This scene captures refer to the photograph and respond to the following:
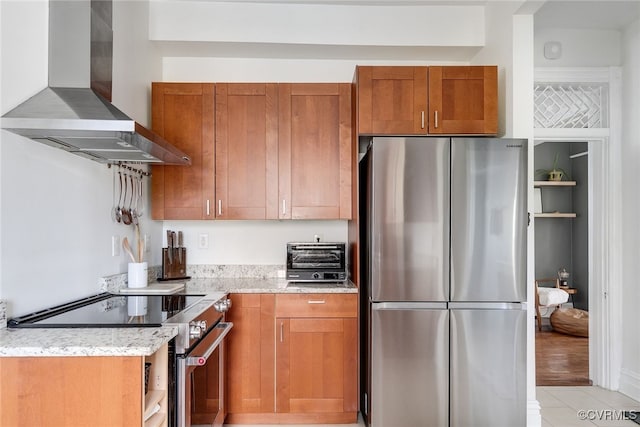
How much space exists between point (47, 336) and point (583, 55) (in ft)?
12.8

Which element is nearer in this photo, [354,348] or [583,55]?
[354,348]

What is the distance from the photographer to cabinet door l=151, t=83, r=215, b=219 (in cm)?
281

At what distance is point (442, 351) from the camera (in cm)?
229

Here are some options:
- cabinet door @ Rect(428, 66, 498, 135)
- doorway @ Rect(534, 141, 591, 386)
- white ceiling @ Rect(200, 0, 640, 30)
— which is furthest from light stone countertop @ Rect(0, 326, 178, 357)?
doorway @ Rect(534, 141, 591, 386)

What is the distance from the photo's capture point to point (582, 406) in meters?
2.87

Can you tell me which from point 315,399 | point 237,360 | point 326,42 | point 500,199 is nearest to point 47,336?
point 237,360

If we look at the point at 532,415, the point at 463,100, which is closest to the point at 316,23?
the point at 463,100

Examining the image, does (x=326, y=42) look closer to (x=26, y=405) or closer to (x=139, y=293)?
(x=139, y=293)

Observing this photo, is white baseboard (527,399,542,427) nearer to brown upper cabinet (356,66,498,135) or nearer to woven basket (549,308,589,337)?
brown upper cabinet (356,66,498,135)

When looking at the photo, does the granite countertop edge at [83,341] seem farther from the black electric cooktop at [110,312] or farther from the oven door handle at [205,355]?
the oven door handle at [205,355]

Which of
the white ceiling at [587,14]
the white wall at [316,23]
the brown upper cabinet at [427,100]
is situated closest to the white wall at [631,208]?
the white ceiling at [587,14]

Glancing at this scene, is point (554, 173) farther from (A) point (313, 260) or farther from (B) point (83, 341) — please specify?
(B) point (83, 341)

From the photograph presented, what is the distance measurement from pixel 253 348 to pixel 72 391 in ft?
4.33

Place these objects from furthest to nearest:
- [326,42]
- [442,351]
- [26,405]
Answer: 1. [326,42]
2. [442,351]
3. [26,405]
